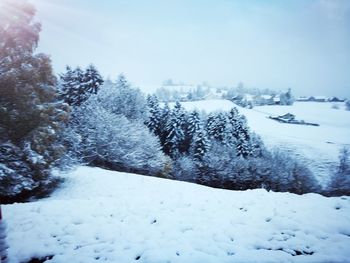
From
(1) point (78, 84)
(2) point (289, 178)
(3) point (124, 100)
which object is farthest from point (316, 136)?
(1) point (78, 84)

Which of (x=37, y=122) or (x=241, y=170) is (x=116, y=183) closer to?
(x=37, y=122)

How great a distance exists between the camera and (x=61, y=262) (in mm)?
5445

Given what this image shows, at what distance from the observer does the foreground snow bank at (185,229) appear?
224 inches

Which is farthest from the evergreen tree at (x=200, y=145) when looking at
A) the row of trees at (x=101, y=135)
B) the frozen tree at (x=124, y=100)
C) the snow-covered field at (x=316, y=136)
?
the snow-covered field at (x=316, y=136)

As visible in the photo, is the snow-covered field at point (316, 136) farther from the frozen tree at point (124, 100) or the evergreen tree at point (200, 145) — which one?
the frozen tree at point (124, 100)

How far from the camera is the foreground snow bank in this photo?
5695mm

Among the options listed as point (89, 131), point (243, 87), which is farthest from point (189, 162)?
point (243, 87)

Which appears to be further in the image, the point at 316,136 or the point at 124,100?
the point at 316,136

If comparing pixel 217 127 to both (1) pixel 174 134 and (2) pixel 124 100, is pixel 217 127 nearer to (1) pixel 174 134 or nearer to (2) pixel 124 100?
(1) pixel 174 134

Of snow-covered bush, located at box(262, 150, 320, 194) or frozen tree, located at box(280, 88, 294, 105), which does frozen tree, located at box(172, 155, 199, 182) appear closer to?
snow-covered bush, located at box(262, 150, 320, 194)

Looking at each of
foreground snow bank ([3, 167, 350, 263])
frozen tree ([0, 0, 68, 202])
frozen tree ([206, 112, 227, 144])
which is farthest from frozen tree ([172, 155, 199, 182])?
foreground snow bank ([3, 167, 350, 263])

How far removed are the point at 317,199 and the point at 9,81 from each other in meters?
13.2

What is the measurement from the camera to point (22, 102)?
484 inches

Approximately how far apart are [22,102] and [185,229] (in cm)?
989
